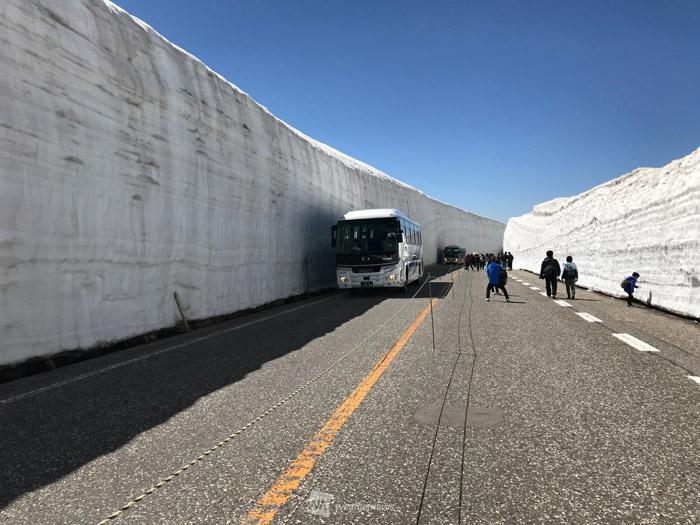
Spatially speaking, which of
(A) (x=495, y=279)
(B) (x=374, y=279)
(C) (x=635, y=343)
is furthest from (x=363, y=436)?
(B) (x=374, y=279)

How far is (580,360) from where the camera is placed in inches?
245

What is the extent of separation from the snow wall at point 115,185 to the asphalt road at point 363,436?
1.33 m

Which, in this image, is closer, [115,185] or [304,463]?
[304,463]

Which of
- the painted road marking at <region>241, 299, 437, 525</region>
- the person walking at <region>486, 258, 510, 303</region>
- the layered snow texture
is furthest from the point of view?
the person walking at <region>486, 258, 510, 303</region>

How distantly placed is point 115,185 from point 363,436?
6.98 meters

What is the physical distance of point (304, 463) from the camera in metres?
3.20

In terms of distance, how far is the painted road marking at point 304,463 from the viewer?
2599mm

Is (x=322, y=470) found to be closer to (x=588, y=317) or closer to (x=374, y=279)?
(x=588, y=317)

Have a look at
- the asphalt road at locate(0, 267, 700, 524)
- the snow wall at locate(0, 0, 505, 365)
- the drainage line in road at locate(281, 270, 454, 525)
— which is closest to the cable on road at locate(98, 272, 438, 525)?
the asphalt road at locate(0, 267, 700, 524)

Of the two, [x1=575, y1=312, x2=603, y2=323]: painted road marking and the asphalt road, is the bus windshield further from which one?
the asphalt road

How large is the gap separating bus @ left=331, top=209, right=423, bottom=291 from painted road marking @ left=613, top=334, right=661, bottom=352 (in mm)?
9213

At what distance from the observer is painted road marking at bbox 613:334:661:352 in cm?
693

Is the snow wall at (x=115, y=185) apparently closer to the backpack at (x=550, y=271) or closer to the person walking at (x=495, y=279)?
the person walking at (x=495, y=279)

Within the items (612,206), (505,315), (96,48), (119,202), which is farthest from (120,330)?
(612,206)
